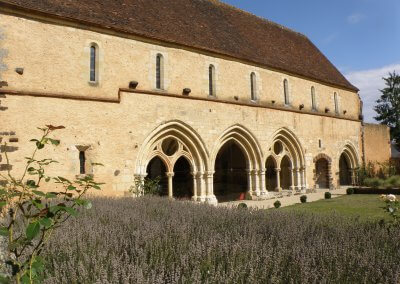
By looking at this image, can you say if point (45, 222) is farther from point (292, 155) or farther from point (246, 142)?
point (292, 155)

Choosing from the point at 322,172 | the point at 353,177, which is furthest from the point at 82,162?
the point at 353,177

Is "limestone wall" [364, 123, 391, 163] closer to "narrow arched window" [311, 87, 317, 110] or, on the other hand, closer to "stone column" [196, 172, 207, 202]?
"narrow arched window" [311, 87, 317, 110]

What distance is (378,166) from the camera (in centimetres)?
2438

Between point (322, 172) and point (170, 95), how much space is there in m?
12.1

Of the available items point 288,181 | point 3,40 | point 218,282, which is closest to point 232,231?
point 218,282

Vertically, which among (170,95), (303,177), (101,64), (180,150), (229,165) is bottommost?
(303,177)

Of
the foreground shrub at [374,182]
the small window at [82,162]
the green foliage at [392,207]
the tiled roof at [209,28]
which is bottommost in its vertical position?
the foreground shrub at [374,182]

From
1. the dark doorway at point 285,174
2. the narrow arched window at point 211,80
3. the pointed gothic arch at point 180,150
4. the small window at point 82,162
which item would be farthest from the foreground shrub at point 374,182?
the small window at point 82,162

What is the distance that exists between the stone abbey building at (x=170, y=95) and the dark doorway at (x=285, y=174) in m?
0.07

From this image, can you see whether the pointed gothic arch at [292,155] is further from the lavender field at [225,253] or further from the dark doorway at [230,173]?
the lavender field at [225,253]

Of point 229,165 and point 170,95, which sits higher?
point 170,95

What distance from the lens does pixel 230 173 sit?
2041cm

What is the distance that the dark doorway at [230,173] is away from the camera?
19.8 m

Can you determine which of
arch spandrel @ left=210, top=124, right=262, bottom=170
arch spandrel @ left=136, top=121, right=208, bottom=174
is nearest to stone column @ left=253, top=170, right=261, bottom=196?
arch spandrel @ left=210, top=124, right=262, bottom=170
